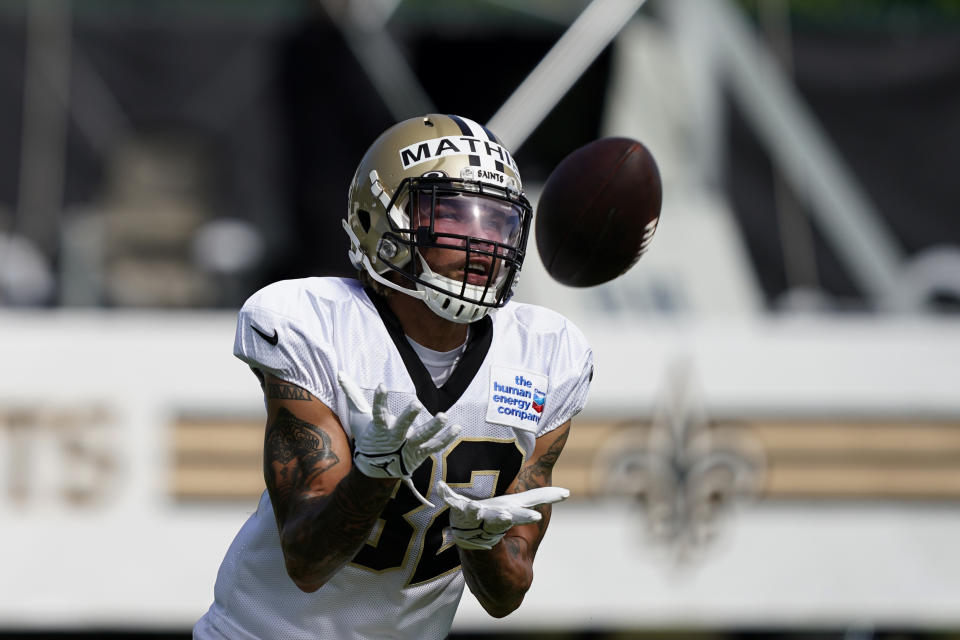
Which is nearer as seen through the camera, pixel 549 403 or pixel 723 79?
pixel 549 403

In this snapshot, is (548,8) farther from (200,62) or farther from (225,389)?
(225,389)

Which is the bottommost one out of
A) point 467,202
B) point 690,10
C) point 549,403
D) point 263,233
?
point 549,403

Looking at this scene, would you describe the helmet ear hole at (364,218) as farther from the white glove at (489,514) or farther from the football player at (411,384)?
the white glove at (489,514)

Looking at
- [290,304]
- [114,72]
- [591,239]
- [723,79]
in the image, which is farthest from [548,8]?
[290,304]

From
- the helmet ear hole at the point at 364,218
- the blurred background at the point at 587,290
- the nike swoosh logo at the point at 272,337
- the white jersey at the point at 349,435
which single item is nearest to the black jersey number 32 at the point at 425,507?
the white jersey at the point at 349,435

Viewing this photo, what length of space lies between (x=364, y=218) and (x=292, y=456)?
2.08 feet

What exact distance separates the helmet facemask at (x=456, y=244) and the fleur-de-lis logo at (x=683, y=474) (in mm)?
2903

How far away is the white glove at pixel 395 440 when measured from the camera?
2.33 meters

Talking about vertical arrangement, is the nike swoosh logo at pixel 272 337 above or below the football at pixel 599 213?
below

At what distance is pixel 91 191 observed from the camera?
363 inches

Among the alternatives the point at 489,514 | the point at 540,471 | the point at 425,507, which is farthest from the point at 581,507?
the point at 489,514

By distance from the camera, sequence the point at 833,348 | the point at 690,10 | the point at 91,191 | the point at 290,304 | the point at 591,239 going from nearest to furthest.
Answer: the point at 290,304, the point at 591,239, the point at 833,348, the point at 690,10, the point at 91,191

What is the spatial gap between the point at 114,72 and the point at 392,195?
23.0 ft

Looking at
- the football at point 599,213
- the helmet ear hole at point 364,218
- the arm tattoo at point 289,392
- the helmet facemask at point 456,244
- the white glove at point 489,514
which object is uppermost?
the football at point 599,213
